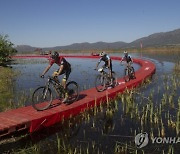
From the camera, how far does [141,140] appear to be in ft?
30.9

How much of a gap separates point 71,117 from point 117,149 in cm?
367

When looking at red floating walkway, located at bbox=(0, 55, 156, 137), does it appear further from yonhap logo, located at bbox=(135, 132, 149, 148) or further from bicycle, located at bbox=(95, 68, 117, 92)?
yonhap logo, located at bbox=(135, 132, 149, 148)

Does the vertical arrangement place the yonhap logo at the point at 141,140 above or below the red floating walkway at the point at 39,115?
below

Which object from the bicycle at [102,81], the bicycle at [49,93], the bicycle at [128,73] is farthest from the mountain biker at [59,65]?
the bicycle at [128,73]

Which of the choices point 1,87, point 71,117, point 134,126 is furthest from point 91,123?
point 1,87

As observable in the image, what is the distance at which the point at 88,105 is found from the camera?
43.0 ft

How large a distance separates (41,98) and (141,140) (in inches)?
196

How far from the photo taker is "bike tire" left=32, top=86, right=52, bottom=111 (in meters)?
11.2

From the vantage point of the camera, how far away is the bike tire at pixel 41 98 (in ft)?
36.9

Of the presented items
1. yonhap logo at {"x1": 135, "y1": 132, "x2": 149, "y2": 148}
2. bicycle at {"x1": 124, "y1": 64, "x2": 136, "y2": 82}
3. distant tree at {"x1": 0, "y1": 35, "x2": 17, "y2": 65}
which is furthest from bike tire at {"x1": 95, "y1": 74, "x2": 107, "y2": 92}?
distant tree at {"x1": 0, "y1": 35, "x2": 17, "y2": 65}

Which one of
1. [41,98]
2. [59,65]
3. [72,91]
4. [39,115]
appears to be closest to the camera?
[39,115]

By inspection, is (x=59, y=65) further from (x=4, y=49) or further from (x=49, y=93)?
(x=4, y=49)

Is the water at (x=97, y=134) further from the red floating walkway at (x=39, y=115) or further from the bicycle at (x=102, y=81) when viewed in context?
the bicycle at (x=102, y=81)

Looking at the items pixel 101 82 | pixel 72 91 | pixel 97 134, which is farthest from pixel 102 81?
pixel 97 134
